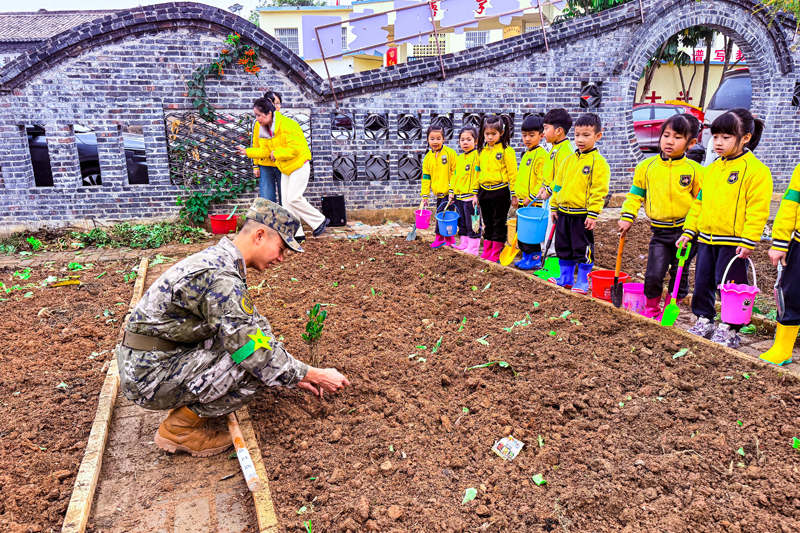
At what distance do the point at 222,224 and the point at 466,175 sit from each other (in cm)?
373

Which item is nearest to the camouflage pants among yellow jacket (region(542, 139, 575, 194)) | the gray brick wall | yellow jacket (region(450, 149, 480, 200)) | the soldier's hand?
the soldier's hand

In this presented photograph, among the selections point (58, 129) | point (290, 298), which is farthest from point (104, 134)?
point (290, 298)

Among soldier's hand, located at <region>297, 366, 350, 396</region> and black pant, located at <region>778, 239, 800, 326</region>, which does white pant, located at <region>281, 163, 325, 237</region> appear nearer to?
soldier's hand, located at <region>297, 366, 350, 396</region>

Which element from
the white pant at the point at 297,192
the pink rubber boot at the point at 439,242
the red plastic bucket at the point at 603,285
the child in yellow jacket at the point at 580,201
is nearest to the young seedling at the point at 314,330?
the red plastic bucket at the point at 603,285

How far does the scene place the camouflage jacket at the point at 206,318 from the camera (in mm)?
2486

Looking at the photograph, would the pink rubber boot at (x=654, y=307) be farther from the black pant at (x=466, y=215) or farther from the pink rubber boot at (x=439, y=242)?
the pink rubber boot at (x=439, y=242)

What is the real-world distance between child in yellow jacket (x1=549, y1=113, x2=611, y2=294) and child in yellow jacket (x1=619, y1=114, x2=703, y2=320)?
0.31 meters

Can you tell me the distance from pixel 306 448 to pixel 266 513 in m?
0.52

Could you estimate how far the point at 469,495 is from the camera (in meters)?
2.41

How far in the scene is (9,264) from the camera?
6.62 metres

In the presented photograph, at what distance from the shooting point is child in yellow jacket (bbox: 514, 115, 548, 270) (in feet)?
17.5

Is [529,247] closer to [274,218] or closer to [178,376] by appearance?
[274,218]

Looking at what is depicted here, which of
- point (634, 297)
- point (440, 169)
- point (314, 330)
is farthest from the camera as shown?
point (440, 169)

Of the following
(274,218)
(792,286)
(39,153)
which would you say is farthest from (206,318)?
(39,153)
